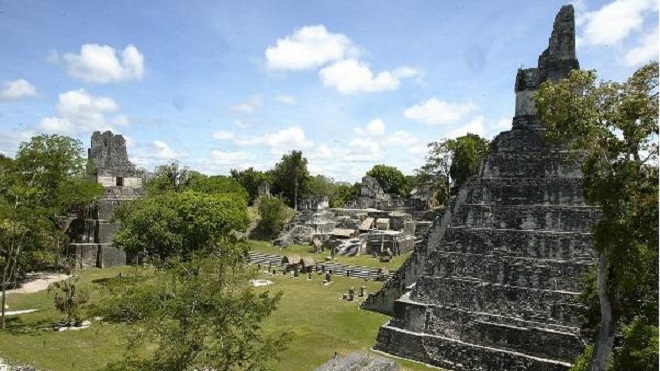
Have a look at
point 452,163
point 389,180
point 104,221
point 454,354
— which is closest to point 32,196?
point 104,221

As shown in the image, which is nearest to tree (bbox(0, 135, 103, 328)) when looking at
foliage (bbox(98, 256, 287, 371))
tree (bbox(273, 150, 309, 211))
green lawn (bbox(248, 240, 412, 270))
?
foliage (bbox(98, 256, 287, 371))

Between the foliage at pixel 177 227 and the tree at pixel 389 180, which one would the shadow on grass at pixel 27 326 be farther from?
the tree at pixel 389 180

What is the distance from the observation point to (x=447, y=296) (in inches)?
667

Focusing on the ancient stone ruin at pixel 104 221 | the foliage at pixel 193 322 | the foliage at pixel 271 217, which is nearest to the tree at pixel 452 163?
the foliage at pixel 271 217

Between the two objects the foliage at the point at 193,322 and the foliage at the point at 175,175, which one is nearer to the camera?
the foliage at the point at 193,322

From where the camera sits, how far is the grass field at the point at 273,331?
1681 cm

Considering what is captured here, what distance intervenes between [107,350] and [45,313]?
7435 mm

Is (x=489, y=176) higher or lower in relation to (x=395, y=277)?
higher

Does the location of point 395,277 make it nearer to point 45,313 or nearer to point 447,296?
point 447,296

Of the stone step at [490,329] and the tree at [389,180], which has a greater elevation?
the tree at [389,180]

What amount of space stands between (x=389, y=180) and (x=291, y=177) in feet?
69.2

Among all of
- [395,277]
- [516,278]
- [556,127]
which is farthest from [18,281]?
[556,127]

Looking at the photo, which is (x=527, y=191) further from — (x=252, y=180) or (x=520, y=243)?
(x=252, y=180)

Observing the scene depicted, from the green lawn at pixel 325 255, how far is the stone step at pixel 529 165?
1773cm
